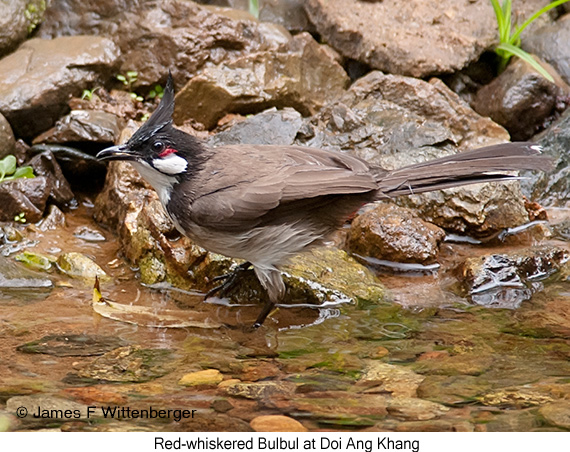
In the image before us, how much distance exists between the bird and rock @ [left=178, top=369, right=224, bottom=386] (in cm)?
82

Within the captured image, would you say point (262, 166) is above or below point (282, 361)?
above

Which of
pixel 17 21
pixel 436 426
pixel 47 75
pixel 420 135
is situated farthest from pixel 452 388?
pixel 17 21

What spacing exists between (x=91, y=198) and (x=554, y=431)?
4.46 metres

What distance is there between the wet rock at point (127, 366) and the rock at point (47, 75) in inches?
130

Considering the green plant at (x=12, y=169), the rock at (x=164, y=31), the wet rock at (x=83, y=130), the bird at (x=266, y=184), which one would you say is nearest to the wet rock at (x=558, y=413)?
the bird at (x=266, y=184)

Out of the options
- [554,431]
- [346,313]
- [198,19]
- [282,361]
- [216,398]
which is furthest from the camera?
[198,19]

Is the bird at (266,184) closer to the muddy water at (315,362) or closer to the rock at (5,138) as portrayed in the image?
the muddy water at (315,362)

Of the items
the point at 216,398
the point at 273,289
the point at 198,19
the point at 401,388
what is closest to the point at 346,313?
the point at 273,289

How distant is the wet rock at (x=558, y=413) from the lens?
10.9ft

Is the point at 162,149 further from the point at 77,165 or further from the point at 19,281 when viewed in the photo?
the point at 77,165

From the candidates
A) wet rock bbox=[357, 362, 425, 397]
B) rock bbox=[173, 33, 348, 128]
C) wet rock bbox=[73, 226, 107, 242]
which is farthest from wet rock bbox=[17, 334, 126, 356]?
rock bbox=[173, 33, 348, 128]

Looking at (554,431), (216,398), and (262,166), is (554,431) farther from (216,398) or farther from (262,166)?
(262,166)

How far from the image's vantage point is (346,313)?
4.84 metres

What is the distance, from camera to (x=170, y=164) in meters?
4.56
